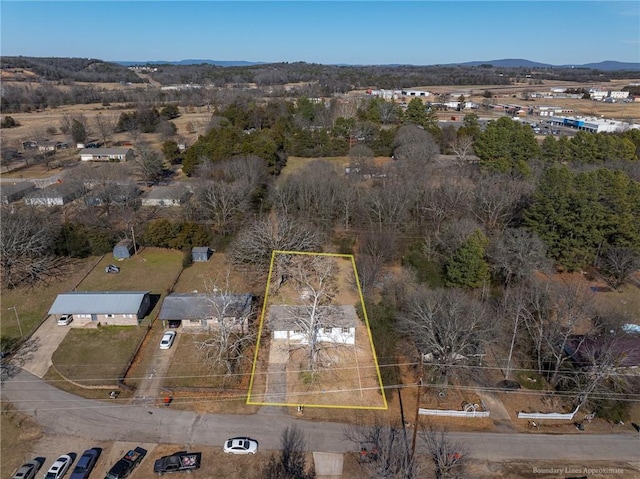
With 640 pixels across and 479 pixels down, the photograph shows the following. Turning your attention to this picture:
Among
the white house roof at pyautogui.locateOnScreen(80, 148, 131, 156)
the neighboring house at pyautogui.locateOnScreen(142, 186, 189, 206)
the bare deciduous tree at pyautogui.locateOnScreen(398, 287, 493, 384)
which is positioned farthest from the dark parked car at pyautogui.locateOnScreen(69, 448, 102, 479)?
the white house roof at pyautogui.locateOnScreen(80, 148, 131, 156)

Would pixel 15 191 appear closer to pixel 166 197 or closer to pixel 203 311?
pixel 166 197

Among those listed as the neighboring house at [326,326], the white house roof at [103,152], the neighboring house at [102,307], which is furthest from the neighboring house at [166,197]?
the neighboring house at [326,326]

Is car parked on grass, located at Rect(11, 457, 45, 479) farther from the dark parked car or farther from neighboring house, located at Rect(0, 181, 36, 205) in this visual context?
neighboring house, located at Rect(0, 181, 36, 205)

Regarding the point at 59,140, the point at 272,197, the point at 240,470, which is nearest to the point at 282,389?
the point at 240,470

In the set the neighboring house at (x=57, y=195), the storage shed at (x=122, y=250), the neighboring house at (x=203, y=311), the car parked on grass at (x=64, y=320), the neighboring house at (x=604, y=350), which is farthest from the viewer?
the neighboring house at (x=57, y=195)

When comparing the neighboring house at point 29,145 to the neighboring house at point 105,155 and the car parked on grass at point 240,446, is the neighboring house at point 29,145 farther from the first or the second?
the car parked on grass at point 240,446

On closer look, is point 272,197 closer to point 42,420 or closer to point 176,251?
point 176,251
